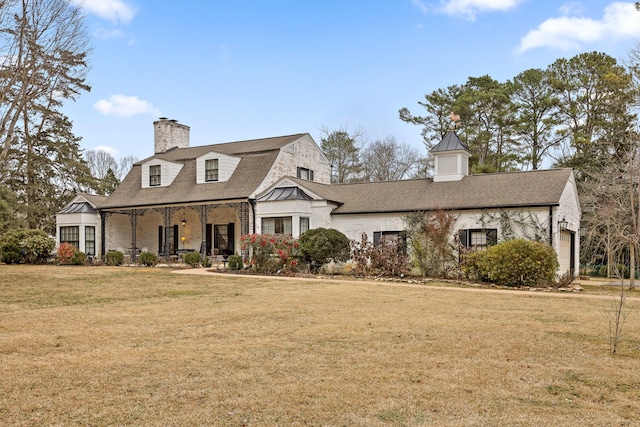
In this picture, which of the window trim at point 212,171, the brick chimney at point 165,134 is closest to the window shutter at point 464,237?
the window trim at point 212,171

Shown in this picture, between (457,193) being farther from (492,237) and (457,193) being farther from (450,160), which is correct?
(492,237)

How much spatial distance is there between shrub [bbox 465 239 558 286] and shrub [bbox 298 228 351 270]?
220 inches

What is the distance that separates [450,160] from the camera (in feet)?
74.4

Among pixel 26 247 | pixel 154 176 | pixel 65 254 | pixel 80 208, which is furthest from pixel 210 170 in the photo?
pixel 26 247

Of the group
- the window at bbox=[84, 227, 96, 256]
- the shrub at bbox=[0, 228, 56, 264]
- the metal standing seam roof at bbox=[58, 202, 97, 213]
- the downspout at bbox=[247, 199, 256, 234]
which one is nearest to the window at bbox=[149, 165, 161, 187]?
the metal standing seam roof at bbox=[58, 202, 97, 213]

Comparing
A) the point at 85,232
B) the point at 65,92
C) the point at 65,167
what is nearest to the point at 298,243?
the point at 65,92

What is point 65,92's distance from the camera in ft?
57.1

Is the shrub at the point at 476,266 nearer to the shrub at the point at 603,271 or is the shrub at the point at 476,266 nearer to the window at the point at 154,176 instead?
the shrub at the point at 603,271

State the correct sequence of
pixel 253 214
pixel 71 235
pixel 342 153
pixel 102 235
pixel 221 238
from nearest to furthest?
pixel 253 214 < pixel 221 238 < pixel 102 235 < pixel 71 235 < pixel 342 153

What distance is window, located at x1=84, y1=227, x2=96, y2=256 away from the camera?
28656mm

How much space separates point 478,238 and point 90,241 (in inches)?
813

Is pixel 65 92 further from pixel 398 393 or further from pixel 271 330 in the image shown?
pixel 398 393

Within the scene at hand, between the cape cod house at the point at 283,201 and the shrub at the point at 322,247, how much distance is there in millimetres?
2307

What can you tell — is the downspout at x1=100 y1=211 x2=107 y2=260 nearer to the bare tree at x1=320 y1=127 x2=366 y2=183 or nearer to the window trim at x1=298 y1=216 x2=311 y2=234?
the window trim at x1=298 y1=216 x2=311 y2=234
